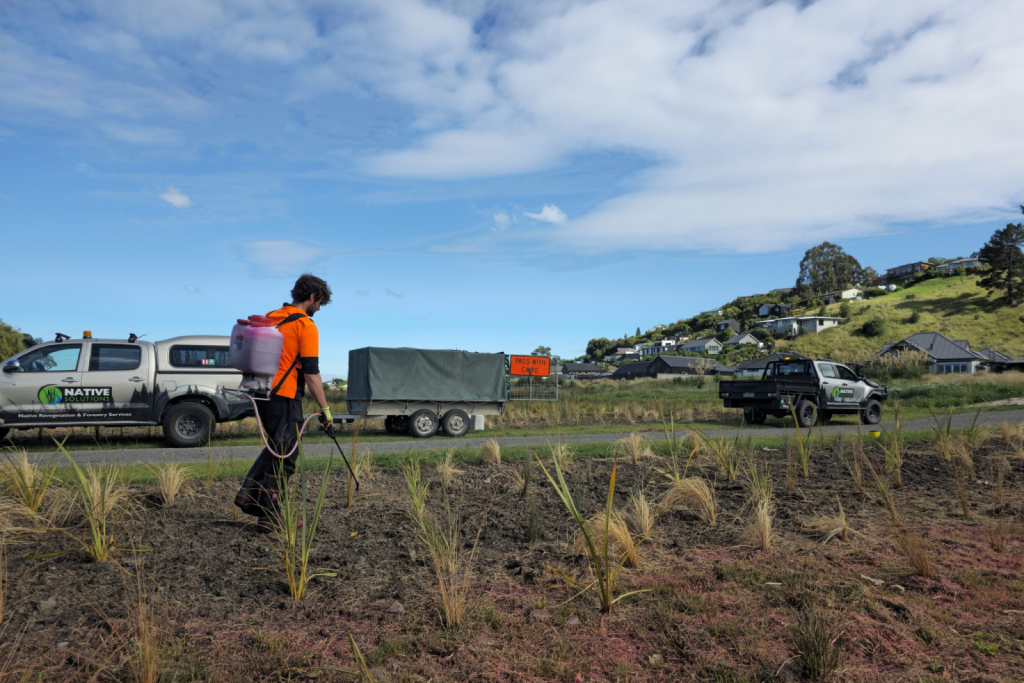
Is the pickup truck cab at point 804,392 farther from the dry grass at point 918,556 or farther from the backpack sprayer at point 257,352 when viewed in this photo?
the backpack sprayer at point 257,352

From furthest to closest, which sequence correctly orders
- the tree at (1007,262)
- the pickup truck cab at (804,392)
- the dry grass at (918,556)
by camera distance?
the tree at (1007,262)
the pickup truck cab at (804,392)
the dry grass at (918,556)

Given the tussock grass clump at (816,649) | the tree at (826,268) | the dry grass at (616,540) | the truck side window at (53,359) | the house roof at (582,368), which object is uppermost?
the tree at (826,268)

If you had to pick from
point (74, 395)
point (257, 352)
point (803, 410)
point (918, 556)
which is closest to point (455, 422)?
point (74, 395)

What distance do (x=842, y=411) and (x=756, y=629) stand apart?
1733 centimetres

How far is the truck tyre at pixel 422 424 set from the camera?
48.4 ft

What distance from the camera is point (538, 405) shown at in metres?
21.7

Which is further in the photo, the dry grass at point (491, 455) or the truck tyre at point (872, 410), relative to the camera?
the truck tyre at point (872, 410)

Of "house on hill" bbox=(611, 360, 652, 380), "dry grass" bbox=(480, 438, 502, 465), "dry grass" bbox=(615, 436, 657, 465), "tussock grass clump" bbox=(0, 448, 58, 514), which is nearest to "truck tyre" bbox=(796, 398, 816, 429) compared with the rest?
"dry grass" bbox=(615, 436, 657, 465)

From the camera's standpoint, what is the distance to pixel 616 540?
14.5 ft

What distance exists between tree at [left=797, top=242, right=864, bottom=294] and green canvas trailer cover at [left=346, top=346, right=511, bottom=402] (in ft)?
359

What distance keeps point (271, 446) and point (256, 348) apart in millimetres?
804

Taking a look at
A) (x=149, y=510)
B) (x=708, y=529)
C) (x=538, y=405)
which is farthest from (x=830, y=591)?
(x=538, y=405)

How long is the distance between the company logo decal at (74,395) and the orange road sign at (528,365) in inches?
452

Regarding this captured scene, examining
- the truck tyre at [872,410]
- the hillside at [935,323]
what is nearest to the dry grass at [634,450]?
the truck tyre at [872,410]
